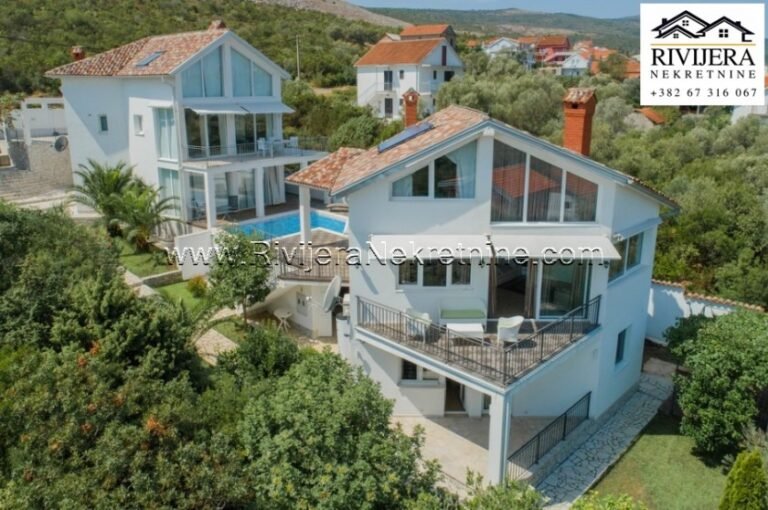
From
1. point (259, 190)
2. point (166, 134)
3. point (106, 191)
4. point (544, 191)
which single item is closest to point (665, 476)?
point (544, 191)

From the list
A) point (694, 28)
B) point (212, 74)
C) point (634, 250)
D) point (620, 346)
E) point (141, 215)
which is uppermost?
point (694, 28)

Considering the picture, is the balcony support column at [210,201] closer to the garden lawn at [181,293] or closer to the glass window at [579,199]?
the garden lawn at [181,293]

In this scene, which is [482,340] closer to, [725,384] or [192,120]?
[725,384]

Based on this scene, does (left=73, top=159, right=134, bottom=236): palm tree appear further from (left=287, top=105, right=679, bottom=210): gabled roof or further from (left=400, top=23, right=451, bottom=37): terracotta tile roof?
(left=400, top=23, right=451, bottom=37): terracotta tile roof

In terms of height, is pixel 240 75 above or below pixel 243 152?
above

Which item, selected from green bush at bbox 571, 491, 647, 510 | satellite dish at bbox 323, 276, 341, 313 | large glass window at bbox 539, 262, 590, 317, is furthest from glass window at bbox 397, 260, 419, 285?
green bush at bbox 571, 491, 647, 510

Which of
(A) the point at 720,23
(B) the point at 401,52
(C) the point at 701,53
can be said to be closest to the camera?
(A) the point at 720,23

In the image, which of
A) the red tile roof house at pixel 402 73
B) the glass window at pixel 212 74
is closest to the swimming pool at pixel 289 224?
the glass window at pixel 212 74
